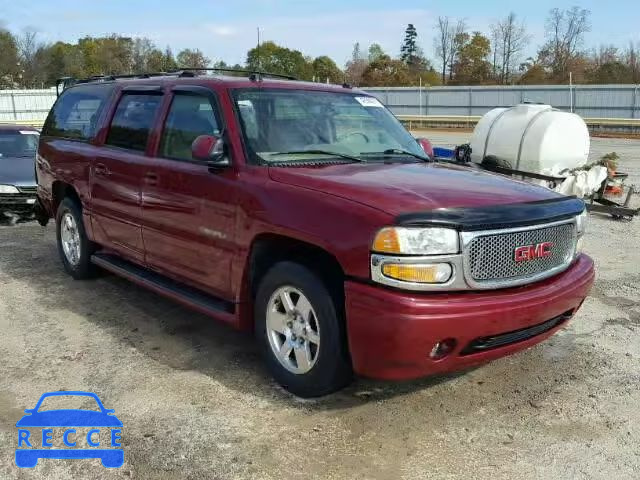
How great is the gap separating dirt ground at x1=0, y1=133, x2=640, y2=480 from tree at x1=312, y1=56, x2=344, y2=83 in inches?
2500

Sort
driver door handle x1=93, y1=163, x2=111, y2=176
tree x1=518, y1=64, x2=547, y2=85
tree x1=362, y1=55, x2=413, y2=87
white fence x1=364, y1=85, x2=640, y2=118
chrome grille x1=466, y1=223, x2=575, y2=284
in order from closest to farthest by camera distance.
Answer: chrome grille x1=466, y1=223, x2=575, y2=284, driver door handle x1=93, y1=163, x2=111, y2=176, white fence x1=364, y1=85, x2=640, y2=118, tree x1=518, y1=64, x2=547, y2=85, tree x1=362, y1=55, x2=413, y2=87

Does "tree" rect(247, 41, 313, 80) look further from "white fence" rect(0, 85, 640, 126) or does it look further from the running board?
the running board

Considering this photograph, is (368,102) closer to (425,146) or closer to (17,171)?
(425,146)

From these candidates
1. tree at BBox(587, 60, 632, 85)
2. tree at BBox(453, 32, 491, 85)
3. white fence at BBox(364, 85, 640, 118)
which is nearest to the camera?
white fence at BBox(364, 85, 640, 118)

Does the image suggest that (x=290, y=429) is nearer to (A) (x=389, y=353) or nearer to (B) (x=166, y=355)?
(A) (x=389, y=353)

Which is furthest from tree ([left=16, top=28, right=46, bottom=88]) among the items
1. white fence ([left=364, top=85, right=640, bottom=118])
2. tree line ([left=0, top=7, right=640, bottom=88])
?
white fence ([left=364, top=85, right=640, bottom=118])

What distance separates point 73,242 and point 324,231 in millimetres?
3956

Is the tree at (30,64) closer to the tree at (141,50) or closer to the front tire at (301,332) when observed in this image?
the tree at (141,50)

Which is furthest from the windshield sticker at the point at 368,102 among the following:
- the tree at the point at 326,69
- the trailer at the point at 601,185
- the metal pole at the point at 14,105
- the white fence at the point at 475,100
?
the tree at the point at 326,69

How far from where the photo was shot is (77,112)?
21.6ft

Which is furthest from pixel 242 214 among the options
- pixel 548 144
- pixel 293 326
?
pixel 548 144

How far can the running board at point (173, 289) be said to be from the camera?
4.38m

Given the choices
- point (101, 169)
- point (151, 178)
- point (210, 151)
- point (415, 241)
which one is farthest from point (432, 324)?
point (101, 169)

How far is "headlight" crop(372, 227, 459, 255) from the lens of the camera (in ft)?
10.9
